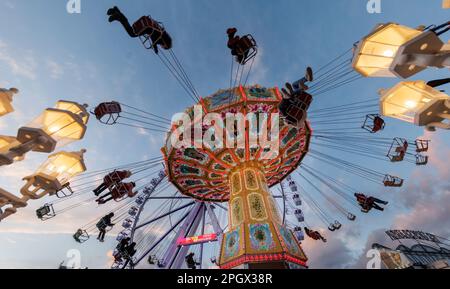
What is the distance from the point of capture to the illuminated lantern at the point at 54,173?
13.7 feet

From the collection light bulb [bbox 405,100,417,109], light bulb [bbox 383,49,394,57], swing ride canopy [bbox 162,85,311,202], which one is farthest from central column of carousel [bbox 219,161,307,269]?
light bulb [bbox 383,49,394,57]

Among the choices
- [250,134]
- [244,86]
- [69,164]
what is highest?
[244,86]

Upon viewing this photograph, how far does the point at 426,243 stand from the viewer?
42094 millimetres

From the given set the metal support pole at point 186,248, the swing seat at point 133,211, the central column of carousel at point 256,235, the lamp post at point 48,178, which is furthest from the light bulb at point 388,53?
the swing seat at point 133,211

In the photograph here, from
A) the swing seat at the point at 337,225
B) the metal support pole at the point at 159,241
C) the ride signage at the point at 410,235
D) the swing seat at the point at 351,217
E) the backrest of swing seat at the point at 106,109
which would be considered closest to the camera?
the backrest of swing seat at the point at 106,109

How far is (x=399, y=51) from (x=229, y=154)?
10714 mm

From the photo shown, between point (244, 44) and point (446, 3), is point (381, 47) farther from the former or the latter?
point (244, 44)

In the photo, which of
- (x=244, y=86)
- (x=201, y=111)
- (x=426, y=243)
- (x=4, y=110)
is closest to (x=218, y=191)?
(x=201, y=111)

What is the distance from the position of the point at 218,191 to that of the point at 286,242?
803 centimetres

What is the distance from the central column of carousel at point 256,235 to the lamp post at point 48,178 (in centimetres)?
720

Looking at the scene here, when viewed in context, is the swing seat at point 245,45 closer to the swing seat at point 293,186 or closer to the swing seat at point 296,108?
the swing seat at point 296,108

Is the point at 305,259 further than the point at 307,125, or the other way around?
the point at 307,125

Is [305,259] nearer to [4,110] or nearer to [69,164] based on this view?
[69,164]

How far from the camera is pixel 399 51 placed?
10.3ft
